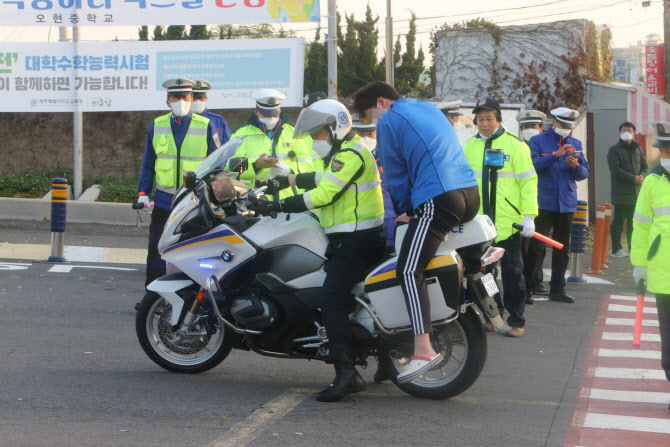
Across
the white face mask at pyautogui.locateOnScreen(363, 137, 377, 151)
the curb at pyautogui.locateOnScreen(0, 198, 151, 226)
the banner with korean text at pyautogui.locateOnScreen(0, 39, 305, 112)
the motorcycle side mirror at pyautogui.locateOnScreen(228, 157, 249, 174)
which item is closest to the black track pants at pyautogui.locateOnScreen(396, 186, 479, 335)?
the motorcycle side mirror at pyautogui.locateOnScreen(228, 157, 249, 174)

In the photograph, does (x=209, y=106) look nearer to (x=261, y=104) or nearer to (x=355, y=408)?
(x=261, y=104)

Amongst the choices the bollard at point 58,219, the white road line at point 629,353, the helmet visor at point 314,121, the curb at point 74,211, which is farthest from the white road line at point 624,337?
the curb at point 74,211

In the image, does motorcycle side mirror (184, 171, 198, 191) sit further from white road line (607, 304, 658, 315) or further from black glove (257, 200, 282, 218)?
white road line (607, 304, 658, 315)

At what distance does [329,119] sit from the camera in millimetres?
5715

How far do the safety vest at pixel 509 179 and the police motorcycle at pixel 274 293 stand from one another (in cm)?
217

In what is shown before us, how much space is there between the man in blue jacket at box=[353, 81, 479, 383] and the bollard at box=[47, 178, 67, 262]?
691cm

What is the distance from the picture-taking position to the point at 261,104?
28.5 ft

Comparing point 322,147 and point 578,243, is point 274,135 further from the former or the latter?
point 578,243

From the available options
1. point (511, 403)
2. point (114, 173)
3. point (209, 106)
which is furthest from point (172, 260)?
point (114, 173)

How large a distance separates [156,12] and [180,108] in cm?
1050

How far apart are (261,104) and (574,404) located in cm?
417

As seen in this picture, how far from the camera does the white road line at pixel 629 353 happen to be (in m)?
7.57

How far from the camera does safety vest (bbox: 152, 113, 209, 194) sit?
843 cm

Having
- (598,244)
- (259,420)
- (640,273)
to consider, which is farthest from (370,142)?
(598,244)
